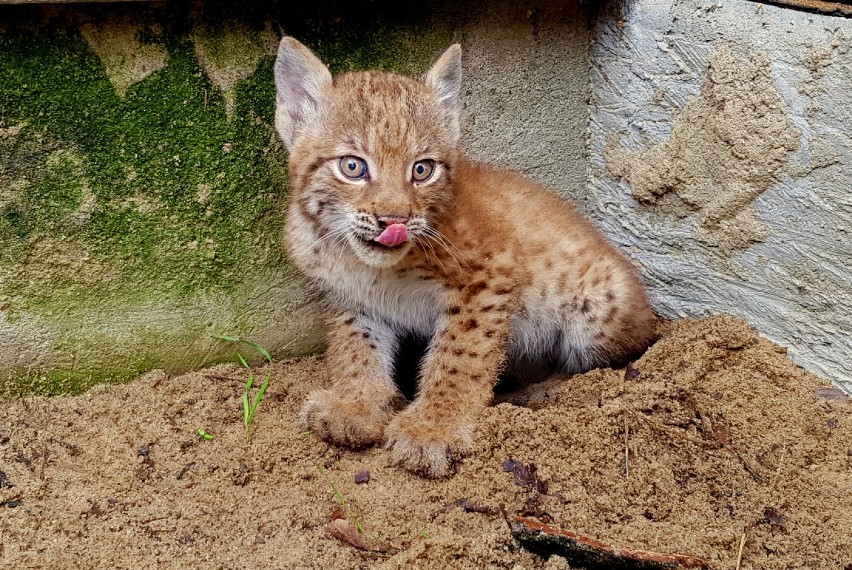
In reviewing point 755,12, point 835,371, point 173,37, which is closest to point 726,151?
point 755,12

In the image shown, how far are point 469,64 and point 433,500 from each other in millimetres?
2249

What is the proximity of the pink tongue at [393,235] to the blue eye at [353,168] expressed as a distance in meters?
0.32

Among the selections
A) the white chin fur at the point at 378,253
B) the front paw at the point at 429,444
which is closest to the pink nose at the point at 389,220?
the white chin fur at the point at 378,253

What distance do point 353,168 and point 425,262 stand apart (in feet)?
1.80

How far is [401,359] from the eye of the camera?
4.47 meters

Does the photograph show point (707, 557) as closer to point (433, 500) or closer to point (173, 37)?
point (433, 500)

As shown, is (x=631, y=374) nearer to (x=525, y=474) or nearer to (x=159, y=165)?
(x=525, y=474)

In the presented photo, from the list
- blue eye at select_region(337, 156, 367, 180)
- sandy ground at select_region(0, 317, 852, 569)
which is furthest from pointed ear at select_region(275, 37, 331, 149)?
sandy ground at select_region(0, 317, 852, 569)

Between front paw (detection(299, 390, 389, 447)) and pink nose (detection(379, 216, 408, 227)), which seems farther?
front paw (detection(299, 390, 389, 447))

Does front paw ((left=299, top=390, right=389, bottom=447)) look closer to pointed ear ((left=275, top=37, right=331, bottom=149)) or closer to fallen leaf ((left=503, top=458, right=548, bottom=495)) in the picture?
fallen leaf ((left=503, top=458, right=548, bottom=495))

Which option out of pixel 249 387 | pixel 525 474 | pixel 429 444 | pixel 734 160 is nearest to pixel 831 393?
pixel 734 160

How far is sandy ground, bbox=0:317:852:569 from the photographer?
2.83m

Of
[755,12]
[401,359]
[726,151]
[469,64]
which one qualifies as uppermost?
[755,12]

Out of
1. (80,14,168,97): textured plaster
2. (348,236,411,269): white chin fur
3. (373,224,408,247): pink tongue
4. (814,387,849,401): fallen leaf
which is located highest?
(80,14,168,97): textured plaster
